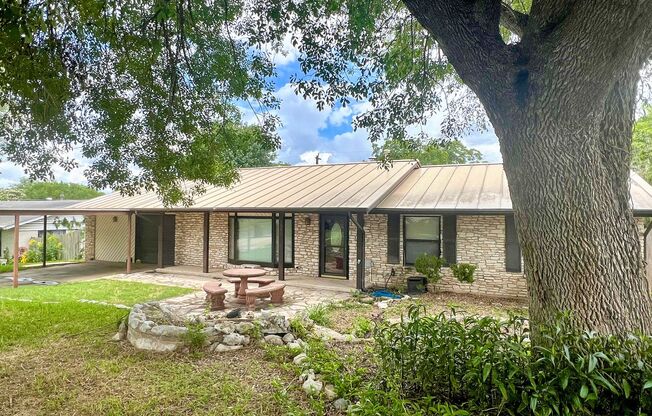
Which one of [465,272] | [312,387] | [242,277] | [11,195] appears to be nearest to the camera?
[312,387]

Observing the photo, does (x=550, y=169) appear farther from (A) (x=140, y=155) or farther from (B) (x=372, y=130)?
(A) (x=140, y=155)

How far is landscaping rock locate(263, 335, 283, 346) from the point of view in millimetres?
5440

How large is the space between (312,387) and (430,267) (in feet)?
21.9

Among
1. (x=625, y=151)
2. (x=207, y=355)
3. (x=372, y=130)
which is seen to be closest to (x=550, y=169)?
(x=625, y=151)

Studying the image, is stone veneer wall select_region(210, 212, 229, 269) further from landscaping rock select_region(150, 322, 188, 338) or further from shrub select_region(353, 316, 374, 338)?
landscaping rock select_region(150, 322, 188, 338)

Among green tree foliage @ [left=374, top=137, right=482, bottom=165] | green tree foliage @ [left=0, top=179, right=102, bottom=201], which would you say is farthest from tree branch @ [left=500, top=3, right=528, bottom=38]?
green tree foliage @ [left=0, top=179, right=102, bottom=201]

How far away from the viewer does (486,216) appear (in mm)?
9984

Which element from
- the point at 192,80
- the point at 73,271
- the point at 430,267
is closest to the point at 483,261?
the point at 430,267

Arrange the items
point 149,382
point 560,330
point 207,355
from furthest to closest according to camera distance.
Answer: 1. point 207,355
2. point 149,382
3. point 560,330

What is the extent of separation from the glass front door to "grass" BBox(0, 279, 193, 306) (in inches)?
162

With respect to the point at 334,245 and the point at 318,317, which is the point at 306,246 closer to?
the point at 334,245

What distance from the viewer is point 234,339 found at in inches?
213

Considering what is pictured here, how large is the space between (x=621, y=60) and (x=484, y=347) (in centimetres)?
244

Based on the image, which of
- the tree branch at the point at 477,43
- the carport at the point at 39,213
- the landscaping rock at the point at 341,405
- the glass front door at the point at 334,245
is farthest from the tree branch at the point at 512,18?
the carport at the point at 39,213
